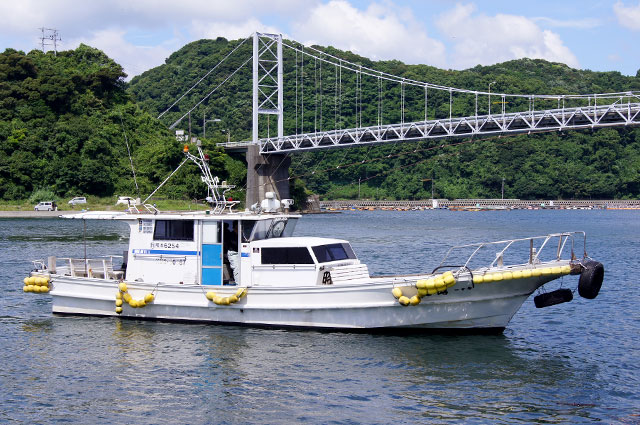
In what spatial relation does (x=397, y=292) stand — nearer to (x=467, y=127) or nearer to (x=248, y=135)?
(x=467, y=127)

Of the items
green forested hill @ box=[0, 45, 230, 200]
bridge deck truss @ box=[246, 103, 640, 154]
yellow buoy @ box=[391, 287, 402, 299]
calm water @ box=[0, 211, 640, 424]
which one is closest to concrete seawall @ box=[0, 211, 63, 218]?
green forested hill @ box=[0, 45, 230, 200]

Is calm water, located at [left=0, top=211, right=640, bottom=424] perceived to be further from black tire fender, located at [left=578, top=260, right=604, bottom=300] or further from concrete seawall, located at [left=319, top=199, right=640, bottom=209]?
concrete seawall, located at [left=319, top=199, right=640, bottom=209]

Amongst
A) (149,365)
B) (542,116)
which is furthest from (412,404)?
(542,116)

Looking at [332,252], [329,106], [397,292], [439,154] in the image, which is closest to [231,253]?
[332,252]

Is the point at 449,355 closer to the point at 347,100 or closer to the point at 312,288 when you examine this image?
the point at 312,288

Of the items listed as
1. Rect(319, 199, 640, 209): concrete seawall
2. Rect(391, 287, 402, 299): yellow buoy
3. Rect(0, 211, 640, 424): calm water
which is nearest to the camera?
Rect(0, 211, 640, 424): calm water

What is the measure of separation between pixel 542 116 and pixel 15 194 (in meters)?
49.8

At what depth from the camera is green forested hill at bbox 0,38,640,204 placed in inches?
2913

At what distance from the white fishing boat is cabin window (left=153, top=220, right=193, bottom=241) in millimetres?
24

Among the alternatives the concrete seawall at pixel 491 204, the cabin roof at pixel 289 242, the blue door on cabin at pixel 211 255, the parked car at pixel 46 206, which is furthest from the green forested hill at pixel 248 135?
the cabin roof at pixel 289 242

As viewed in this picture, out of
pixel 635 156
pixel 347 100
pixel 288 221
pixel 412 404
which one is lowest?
pixel 412 404

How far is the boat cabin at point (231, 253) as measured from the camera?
53.9 ft

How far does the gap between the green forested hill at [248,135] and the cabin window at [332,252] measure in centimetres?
4791

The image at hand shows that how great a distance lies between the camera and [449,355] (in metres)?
15.0
